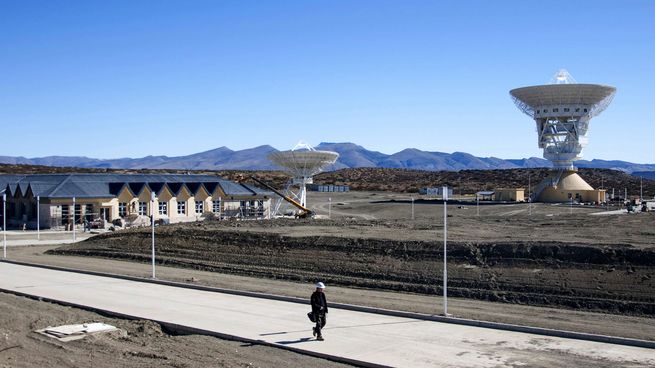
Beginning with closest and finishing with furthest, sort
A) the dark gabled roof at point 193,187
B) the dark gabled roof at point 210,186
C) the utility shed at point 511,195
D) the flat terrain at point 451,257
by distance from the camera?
1. the flat terrain at point 451,257
2. the dark gabled roof at point 193,187
3. the dark gabled roof at point 210,186
4. the utility shed at point 511,195

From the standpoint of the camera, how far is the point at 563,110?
8225cm

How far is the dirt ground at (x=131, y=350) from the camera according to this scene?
15.3 metres

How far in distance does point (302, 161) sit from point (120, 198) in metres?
16.5

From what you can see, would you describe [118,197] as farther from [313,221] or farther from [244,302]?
[244,302]

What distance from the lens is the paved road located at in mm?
15859

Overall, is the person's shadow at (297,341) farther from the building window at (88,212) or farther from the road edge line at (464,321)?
the building window at (88,212)

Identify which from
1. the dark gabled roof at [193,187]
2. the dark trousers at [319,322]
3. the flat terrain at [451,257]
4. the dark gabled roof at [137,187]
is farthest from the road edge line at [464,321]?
the dark gabled roof at [193,187]

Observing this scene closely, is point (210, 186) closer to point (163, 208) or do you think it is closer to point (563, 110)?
point (163, 208)

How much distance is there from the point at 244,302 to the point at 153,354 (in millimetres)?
7694

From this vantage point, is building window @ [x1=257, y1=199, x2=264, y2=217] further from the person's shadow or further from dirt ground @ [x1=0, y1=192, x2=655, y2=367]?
the person's shadow

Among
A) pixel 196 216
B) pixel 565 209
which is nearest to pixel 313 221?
pixel 196 216

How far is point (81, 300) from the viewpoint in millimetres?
23906

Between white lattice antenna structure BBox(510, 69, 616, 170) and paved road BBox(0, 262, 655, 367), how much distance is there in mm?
64438

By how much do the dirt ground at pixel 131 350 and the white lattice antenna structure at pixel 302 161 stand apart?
46.3m
